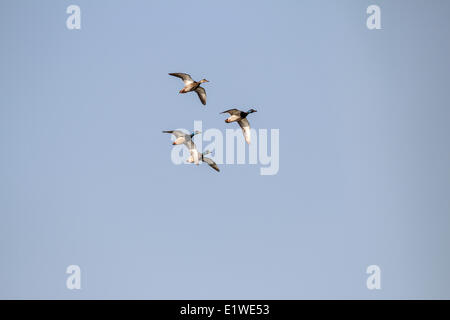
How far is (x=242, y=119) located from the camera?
25.3 meters

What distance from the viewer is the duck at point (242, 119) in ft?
81.8

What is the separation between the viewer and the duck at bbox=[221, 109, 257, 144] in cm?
2492

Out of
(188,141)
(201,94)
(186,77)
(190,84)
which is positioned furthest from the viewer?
(188,141)

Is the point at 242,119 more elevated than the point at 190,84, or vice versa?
the point at 190,84

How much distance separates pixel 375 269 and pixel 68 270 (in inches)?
492

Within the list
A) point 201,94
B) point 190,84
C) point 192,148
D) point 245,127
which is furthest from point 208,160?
point 190,84

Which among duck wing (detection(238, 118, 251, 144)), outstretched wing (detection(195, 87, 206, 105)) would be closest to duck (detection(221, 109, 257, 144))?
duck wing (detection(238, 118, 251, 144))

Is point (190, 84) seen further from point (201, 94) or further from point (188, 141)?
point (188, 141)

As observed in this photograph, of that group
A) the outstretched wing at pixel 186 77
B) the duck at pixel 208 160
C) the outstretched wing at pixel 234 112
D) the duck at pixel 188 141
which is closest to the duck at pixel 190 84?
the outstretched wing at pixel 186 77

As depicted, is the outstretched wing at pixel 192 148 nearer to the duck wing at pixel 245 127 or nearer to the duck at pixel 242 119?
the duck at pixel 242 119

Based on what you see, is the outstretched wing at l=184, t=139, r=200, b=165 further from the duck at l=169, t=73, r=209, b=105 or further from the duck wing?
the duck wing

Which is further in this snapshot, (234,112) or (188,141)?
(188,141)
